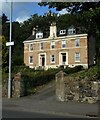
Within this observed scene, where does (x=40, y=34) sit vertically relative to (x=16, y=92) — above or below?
above

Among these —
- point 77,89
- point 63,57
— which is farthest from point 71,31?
point 77,89

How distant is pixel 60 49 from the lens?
226 feet

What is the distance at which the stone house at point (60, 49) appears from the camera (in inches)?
2539

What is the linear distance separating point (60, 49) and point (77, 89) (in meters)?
45.8

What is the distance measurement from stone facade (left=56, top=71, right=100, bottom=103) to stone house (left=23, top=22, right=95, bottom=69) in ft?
122

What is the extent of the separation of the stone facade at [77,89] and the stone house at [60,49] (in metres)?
37.1

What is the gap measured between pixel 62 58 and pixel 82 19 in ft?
148

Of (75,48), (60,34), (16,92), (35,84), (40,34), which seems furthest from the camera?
(40,34)

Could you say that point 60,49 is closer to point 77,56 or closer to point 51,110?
point 77,56

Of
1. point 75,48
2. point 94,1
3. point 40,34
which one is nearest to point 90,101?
point 94,1

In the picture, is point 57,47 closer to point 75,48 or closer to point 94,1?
point 75,48

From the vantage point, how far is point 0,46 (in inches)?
1709

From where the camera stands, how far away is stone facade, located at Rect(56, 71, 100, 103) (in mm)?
22109

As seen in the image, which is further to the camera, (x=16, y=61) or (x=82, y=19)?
(x=16, y=61)
